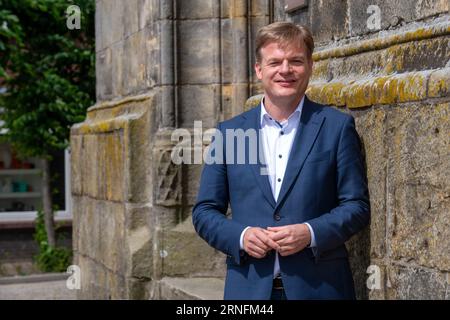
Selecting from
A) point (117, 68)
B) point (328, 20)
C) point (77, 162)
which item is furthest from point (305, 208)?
point (77, 162)

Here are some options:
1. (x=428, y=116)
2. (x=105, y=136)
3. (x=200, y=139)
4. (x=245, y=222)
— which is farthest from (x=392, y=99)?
(x=105, y=136)

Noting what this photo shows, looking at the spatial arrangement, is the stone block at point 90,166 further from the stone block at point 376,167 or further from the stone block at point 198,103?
the stone block at point 376,167

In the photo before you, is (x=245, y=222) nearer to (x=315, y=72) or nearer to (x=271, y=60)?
(x=271, y=60)

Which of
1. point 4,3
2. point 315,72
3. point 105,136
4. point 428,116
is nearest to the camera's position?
point 428,116

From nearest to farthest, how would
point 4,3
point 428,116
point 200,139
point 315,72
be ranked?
point 428,116, point 315,72, point 200,139, point 4,3

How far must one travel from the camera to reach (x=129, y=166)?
7.26 meters

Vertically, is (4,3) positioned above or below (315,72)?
above

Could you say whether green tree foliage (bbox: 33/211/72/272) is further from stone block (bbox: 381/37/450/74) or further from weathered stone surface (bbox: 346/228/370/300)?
stone block (bbox: 381/37/450/74)

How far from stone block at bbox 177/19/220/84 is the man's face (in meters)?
3.17

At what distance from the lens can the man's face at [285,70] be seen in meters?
3.92

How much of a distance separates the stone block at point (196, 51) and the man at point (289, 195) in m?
3.10

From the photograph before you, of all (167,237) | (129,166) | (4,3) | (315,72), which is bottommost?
(167,237)

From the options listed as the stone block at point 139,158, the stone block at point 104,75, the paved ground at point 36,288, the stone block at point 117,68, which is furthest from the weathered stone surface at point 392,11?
the paved ground at point 36,288

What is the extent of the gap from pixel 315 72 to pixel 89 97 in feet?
34.5
